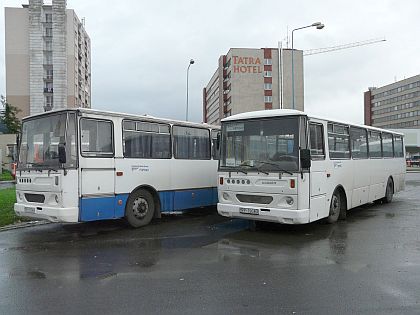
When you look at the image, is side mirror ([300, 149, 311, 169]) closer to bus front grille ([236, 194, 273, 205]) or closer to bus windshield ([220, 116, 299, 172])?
bus windshield ([220, 116, 299, 172])

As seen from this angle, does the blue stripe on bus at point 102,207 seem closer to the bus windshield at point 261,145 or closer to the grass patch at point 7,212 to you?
the bus windshield at point 261,145

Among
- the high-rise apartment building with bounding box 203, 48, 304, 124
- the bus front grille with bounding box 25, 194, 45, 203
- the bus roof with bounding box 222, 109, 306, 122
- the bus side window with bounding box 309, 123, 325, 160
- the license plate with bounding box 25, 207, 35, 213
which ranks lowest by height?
the license plate with bounding box 25, 207, 35, 213

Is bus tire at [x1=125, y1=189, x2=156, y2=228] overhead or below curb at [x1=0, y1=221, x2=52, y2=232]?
overhead

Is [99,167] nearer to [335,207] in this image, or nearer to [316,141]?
[316,141]

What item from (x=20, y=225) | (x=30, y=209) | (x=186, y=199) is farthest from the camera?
(x=186, y=199)

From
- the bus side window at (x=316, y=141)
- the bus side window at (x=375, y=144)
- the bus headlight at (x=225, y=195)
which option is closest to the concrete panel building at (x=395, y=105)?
the bus side window at (x=375, y=144)

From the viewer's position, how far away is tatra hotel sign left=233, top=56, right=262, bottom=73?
9806 centimetres

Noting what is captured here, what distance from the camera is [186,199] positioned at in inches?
493

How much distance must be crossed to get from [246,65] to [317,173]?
91.9 metres

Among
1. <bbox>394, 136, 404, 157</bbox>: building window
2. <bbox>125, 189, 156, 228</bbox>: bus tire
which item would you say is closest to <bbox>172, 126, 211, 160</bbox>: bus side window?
<bbox>125, 189, 156, 228</bbox>: bus tire

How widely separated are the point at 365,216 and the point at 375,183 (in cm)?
185

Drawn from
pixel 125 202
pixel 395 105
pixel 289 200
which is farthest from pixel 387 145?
pixel 395 105

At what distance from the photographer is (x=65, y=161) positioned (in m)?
9.13

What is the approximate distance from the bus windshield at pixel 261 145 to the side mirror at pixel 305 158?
0.13m
